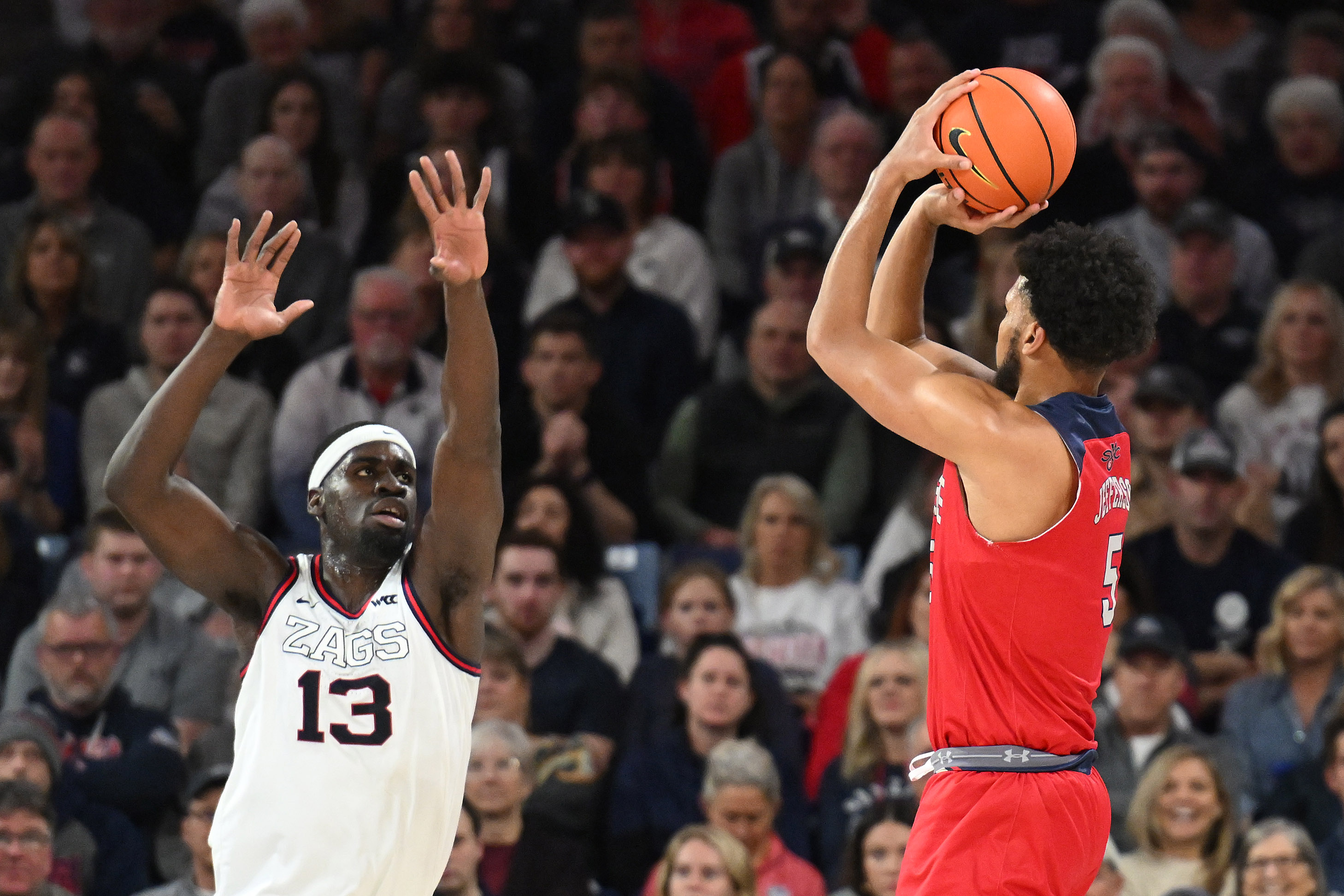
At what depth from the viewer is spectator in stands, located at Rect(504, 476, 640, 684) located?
30.9 feet

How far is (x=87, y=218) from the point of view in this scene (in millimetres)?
11422

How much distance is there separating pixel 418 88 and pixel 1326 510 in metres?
5.78

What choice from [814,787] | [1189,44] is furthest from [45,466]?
[1189,44]

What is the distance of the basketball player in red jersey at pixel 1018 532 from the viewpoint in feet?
15.5

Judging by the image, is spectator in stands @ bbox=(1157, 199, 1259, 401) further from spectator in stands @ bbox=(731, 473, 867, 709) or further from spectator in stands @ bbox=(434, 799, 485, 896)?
spectator in stands @ bbox=(434, 799, 485, 896)

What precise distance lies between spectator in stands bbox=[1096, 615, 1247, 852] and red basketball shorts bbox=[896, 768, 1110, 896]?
12.2 feet

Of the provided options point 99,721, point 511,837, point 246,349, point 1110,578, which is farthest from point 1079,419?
point 246,349

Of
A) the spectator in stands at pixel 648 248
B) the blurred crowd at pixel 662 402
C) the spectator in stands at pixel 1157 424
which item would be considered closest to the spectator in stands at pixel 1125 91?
the blurred crowd at pixel 662 402

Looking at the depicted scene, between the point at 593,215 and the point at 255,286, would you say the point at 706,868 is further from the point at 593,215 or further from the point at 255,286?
the point at 593,215

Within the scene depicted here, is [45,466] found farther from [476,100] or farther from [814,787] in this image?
[814,787]

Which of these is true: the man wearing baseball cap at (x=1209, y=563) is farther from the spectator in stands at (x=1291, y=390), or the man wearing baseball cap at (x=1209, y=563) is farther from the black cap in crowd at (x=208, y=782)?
the black cap in crowd at (x=208, y=782)

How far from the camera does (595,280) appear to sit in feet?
35.8

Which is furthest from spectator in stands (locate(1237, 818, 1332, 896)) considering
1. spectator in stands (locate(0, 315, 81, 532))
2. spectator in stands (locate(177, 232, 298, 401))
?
spectator in stands (locate(0, 315, 81, 532))

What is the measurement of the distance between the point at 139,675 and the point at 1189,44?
774 cm
